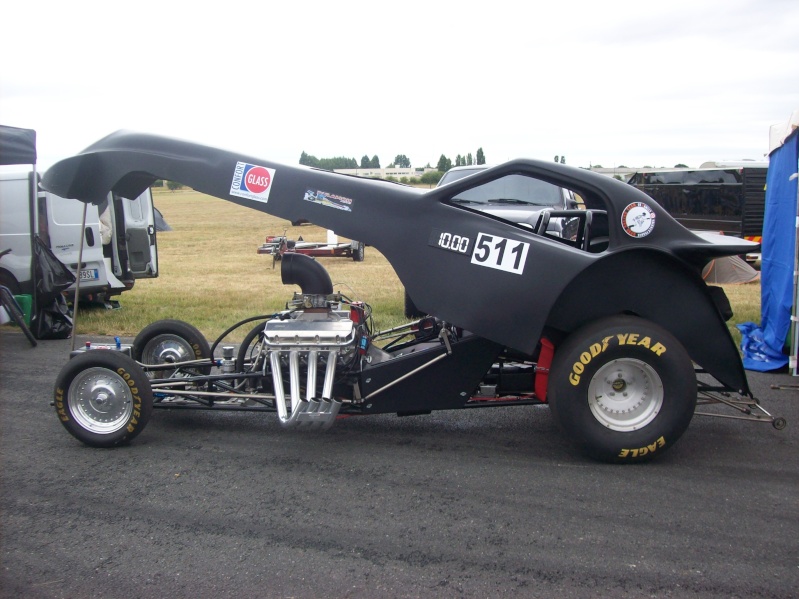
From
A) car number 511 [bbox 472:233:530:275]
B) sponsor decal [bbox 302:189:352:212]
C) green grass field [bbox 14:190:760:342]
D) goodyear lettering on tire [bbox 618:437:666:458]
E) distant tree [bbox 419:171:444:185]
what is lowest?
green grass field [bbox 14:190:760:342]

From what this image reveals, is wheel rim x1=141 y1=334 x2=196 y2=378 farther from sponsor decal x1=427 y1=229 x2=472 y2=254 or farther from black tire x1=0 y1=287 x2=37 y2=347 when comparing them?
black tire x1=0 y1=287 x2=37 y2=347

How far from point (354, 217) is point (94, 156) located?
1902mm

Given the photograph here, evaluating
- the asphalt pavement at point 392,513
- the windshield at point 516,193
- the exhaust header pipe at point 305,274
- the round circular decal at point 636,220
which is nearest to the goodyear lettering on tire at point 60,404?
the asphalt pavement at point 392,513

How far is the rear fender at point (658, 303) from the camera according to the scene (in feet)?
14.6

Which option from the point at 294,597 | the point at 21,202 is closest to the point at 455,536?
the point at 294,597

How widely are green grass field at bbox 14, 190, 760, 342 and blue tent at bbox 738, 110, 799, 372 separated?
81 centimetres

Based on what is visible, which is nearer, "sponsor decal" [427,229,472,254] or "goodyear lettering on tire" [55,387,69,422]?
"sponsor decal" [427,229,472,254]

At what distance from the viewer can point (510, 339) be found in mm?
4398

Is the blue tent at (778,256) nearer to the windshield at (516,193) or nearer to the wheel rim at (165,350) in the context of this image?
the windshield at (516,193)

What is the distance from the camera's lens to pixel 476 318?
4.44m

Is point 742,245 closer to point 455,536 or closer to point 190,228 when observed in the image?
point 455,536

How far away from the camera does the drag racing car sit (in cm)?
436

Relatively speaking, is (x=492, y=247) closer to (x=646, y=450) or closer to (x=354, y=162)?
(x=646, y=450)

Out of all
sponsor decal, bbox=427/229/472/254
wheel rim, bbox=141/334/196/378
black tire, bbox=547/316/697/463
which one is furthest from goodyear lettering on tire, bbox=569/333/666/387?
wheel rim, bbox=141/334/196/378
